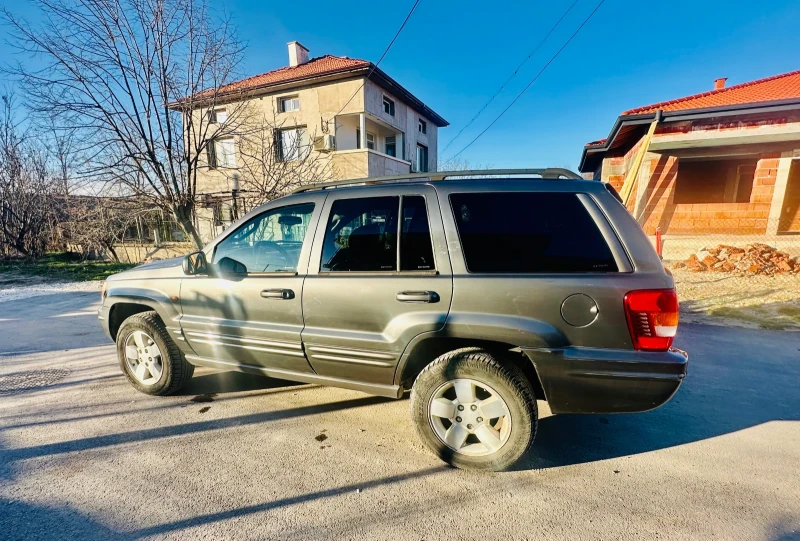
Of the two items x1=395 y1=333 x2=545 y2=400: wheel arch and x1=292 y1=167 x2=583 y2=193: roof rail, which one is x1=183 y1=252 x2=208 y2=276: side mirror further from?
x1=395 y1=333 x2=545 y2=400: wheel arch

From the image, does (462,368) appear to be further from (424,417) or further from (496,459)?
(496,459)

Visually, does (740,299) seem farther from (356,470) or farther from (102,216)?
(102,216)

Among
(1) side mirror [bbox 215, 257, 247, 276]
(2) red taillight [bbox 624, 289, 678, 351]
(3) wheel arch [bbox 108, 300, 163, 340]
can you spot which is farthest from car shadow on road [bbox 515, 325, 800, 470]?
(3) wheel arch [bbox 108, 300, 163, 340]

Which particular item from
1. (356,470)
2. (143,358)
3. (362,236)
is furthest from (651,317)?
(143,358)

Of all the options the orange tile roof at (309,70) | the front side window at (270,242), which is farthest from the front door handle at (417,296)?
the orange tile roof at (309,70)

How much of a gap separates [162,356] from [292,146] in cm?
1080

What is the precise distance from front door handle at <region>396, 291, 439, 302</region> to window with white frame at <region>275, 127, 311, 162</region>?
11144 mm

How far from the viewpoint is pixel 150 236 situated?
578 inches

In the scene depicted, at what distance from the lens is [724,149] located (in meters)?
9.51

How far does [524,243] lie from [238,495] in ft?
7.64

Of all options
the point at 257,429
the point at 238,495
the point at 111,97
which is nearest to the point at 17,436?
the point at 257,429

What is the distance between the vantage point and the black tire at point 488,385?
2148mm

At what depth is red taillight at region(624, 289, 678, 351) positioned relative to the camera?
1963 mm

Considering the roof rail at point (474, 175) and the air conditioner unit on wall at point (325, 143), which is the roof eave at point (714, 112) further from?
the air conditioner unit on wall at point (325, 143)
